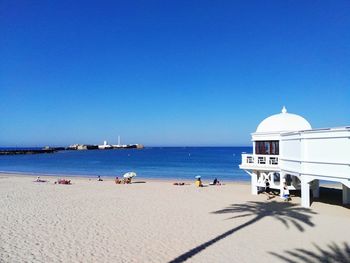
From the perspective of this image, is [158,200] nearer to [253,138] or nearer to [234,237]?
[253,138]

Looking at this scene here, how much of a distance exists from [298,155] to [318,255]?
26.1 ft

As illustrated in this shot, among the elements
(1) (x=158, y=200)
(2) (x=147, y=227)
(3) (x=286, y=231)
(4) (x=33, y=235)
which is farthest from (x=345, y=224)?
(4) (x=33, y=235)

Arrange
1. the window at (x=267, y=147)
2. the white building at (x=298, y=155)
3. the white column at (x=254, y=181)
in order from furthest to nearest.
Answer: the white column at (x=254, y=181), the window at (x=267, y=147), the white building at (x=298, y=155)

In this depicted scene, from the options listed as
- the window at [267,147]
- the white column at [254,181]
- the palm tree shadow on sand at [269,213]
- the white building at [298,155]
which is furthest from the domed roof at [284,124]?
the palm tree shadow on sand at [269,213]

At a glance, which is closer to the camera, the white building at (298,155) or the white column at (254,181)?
the white building at (298,155)

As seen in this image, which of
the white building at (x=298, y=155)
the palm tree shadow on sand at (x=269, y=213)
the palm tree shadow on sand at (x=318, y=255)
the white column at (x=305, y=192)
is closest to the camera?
the palm tree shadow on sand at (x=318, y=255)

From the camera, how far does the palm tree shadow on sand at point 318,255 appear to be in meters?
9.65

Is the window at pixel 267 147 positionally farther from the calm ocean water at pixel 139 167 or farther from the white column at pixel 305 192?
the calm ocean water at pixel 139 167

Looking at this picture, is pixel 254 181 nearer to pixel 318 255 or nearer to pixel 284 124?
pixel 284 124

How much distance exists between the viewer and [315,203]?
18922 millimetres

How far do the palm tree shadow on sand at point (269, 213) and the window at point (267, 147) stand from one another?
12.1 ft

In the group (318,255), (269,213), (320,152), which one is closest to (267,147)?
(320,152)

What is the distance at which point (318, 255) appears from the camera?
33.1 feet

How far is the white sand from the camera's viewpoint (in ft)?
33.8
